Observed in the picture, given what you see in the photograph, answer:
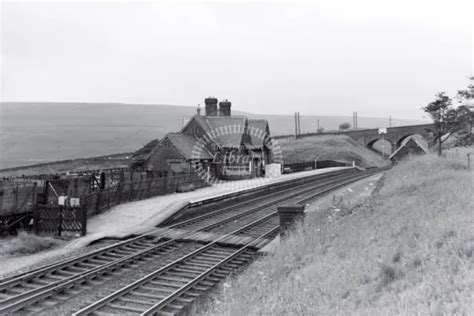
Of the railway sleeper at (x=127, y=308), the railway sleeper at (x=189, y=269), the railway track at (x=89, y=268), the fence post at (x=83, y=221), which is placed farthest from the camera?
the fence post at (x=83, y=221)

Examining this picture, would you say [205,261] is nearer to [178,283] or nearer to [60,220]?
[178,283]

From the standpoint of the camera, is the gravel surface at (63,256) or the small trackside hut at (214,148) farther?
the small trackside hut at (214,148)

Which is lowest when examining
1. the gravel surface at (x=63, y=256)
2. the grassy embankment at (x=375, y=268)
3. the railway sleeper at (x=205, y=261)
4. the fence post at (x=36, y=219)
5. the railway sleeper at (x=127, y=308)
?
the railway sleeper at (x=205, y=261)

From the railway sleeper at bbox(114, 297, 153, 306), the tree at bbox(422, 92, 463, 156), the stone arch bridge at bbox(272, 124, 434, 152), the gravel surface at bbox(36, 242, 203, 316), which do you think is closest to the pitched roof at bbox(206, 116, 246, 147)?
the tree at bbox(422, 92, 463, 156)

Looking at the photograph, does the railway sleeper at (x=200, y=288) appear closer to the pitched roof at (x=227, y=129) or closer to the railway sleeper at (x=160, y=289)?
the railway sleeper at (x=160, y=289)

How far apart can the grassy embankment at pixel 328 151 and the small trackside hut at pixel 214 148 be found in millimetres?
28032

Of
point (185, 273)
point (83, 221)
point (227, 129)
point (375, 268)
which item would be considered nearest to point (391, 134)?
point (227, 129)

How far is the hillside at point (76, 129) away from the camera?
249ft

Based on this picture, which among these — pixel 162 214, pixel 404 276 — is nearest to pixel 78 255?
pixel 162 214

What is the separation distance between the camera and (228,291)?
32.5 ft

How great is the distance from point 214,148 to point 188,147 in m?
3.84

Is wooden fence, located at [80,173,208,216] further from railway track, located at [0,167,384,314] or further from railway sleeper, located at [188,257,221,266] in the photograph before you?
railway sleeper, located at [188,257,221,266]

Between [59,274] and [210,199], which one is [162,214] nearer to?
[210,199]

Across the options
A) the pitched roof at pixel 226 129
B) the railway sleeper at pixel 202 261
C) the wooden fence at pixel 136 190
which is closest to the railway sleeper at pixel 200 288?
the railway sleeper at pixel 202 261
